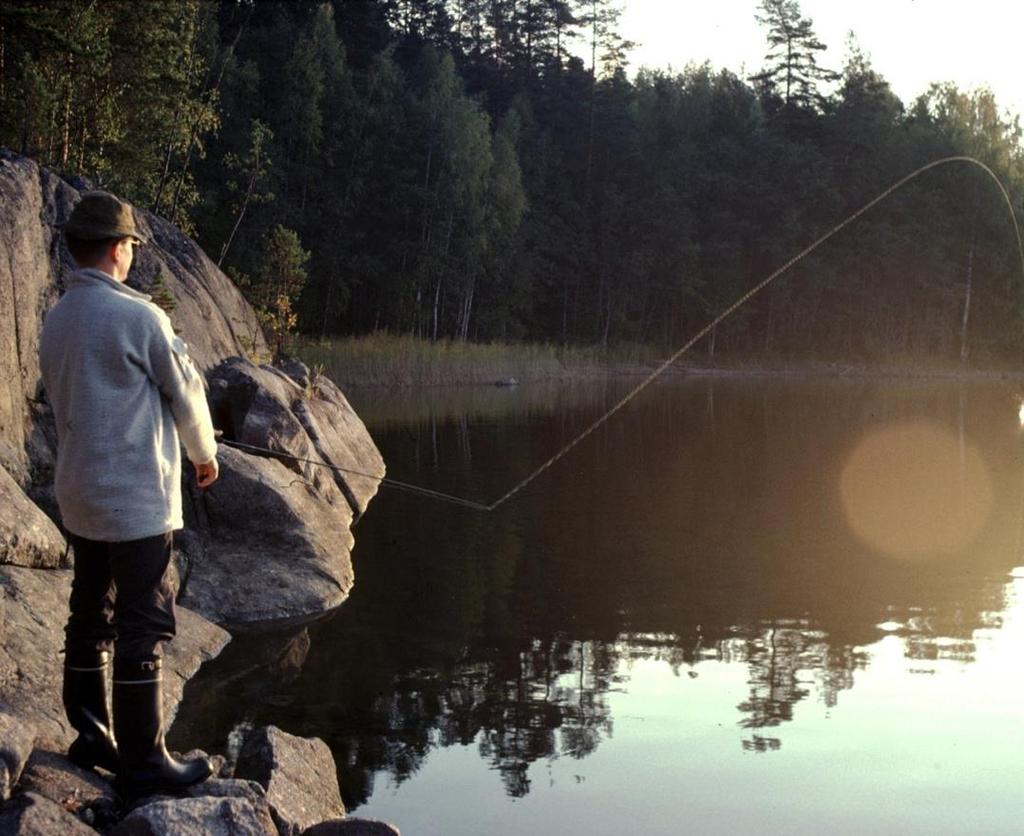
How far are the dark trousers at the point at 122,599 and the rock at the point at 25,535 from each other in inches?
72.4

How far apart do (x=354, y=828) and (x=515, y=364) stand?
36521mm

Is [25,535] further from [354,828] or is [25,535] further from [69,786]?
[354,828]

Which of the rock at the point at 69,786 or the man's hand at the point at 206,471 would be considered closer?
the rock at the point at 69,786

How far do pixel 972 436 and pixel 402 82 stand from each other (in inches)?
1151

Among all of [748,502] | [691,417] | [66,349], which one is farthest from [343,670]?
[691,417]

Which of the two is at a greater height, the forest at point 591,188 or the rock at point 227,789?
the forest at point 591,188

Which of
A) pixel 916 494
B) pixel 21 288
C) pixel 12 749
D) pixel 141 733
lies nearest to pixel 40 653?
pixel 141 733

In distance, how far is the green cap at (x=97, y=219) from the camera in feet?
14.6

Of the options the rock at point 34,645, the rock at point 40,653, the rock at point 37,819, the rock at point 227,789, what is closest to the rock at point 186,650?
the rock at point 40,653

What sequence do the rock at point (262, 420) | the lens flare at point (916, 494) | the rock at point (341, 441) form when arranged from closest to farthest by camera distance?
the rock at point (262, 420) → the lens flare at point (916, 494) → the rock at point (341, 441)

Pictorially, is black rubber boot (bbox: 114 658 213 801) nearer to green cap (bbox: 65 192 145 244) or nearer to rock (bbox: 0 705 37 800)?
rock (bbox: 0 705 37 800)

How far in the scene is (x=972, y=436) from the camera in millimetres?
23172

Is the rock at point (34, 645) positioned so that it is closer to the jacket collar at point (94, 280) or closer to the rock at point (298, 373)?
the jacket collar at point (94, 280)

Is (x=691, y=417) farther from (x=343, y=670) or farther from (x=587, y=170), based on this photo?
(x=587, y=170)
